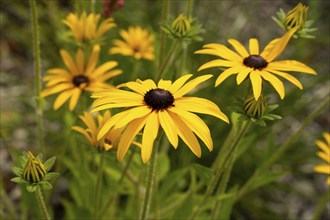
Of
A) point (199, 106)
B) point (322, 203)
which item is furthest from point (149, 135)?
point (322, 203)

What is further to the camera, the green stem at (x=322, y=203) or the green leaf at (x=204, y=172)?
the green stem at (x=322, y=203)

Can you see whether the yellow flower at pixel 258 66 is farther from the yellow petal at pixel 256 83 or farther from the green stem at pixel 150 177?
the green stem at pixel 150 177

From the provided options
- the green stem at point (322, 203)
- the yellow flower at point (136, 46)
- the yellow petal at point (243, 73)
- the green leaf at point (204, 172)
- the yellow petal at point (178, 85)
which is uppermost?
the yellow flower at point (136, 46)

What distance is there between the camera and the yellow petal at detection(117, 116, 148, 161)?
1021 millimetres

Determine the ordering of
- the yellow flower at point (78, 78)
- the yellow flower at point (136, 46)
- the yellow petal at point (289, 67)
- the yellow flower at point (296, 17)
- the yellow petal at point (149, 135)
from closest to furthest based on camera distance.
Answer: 1. the yellow petal at point (149, 135)
2. the yellow petal at point (289, 67)
3. the yellow flower at point (296, 17)
4. the yellow flower at point (78, 78)
5. the yellow flower at point (136, 46)

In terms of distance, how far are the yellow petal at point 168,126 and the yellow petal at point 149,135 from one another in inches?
0.5

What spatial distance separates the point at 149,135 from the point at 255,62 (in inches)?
16.5

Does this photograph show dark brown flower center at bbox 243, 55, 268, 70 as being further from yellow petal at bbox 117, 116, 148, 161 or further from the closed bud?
yellow petal at bbox 117, 116, 148, 161

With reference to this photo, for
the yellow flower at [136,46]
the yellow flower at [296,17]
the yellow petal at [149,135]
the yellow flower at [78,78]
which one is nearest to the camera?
the yellow petal at [149,135]

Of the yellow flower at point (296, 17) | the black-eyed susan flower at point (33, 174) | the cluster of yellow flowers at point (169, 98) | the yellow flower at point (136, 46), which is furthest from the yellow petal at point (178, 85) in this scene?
the yellow flower at point (136, 46)

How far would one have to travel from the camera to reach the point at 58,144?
2449 millimetres

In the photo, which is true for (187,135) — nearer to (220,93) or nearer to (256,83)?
(256,83)

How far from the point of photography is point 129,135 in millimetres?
1033

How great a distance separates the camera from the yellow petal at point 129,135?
1.02m
